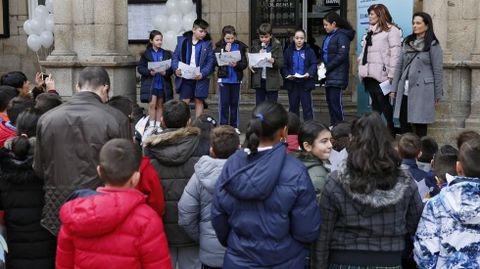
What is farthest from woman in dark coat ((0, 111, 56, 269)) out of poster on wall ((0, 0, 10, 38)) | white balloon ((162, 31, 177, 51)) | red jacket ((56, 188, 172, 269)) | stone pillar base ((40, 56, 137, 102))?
poster on wall ((0, 0, 10, 38))

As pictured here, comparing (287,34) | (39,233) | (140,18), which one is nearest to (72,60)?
(140,18)

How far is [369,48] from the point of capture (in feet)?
32.3

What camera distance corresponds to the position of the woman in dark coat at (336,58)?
10.5 m

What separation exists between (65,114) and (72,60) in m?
6.14

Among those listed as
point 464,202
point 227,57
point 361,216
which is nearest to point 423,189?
point 464,202

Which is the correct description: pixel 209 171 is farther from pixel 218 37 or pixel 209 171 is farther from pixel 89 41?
pixel 218 37

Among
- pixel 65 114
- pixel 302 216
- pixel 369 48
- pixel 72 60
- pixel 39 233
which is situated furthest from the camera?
pixel 72 60

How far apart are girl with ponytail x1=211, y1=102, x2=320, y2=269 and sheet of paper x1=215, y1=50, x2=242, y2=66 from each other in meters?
6.70

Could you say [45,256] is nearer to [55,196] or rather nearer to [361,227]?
[55,196]

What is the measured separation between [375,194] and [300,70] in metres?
7.05

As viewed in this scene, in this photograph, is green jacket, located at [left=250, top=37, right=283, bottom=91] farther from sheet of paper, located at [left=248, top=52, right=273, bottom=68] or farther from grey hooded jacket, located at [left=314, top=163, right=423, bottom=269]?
grey hooded jacket, located at [left=314, top=163, right=423, bottom=269]

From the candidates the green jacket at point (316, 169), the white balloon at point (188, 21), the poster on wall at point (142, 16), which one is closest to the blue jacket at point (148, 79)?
the white balloon at point (188, 21)

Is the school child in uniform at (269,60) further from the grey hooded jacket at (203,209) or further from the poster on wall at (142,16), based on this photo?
the grey hooded jacket at (203,209)

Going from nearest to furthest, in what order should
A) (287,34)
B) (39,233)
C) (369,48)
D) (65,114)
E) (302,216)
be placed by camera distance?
(302,216) → (65,114) → (39,233) → (369,48) → (287,34)
